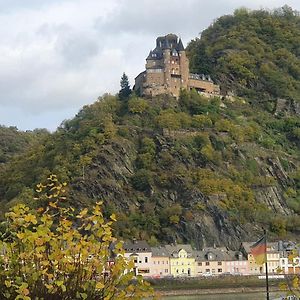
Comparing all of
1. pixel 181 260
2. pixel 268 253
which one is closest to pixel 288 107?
pixel 268 253

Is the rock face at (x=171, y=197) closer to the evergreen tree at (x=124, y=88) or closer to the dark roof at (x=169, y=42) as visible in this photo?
the evergreen tree at (x=124, y=88)

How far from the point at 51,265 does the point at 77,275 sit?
30 centimetres

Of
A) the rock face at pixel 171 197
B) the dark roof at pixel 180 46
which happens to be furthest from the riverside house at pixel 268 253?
the dark roof at pixel 180 46

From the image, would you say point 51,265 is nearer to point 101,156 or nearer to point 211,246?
point 211,246

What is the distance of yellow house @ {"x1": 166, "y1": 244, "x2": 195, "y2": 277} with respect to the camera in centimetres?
7606

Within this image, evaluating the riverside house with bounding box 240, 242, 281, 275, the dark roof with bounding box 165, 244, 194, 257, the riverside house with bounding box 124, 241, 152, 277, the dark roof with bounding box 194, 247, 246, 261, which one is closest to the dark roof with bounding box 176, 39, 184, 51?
the dark roof with bounding box 194, 247, 246, 261

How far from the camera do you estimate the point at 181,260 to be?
76.6 meters

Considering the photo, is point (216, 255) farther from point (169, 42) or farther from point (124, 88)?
point (169, 42)

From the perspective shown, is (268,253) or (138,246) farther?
(268,253)

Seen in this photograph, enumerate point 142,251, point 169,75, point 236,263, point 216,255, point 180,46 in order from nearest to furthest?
point 142,251 < point 236,263 < point 216,255 < point 169,75 < point 180,46

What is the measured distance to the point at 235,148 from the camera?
3590 inches

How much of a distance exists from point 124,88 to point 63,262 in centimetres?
9398

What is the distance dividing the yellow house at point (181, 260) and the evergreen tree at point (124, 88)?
29065mm

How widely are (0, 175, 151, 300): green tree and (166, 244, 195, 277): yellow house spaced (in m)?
68.2
